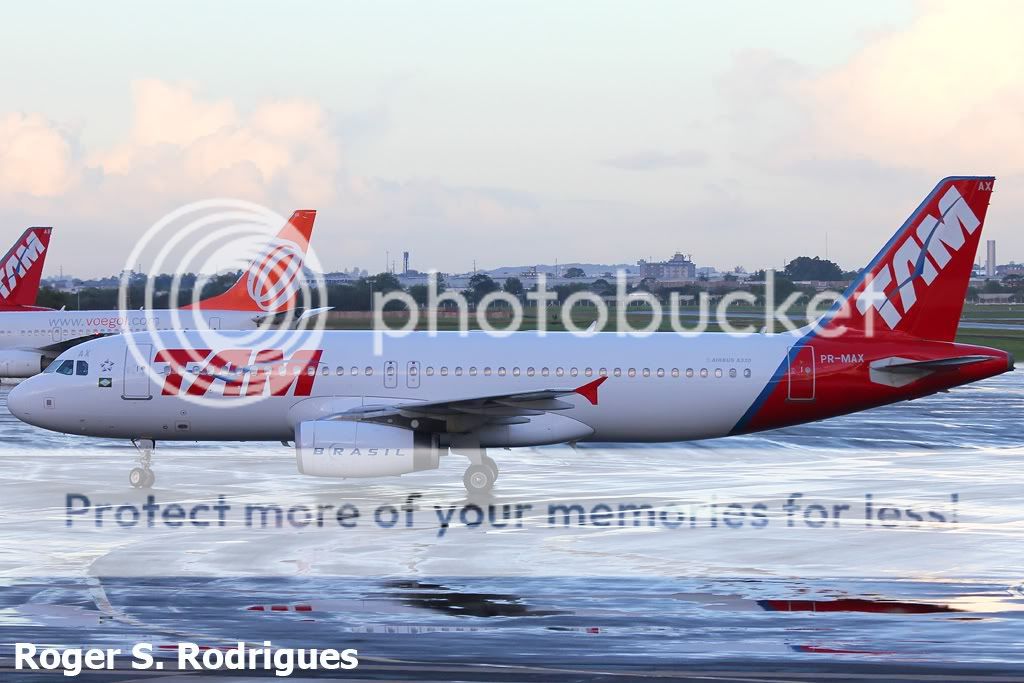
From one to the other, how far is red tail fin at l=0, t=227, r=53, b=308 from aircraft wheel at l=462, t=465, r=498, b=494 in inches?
2134

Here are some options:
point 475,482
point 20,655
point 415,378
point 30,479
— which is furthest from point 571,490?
point 20,655

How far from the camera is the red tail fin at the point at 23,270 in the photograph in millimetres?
74938

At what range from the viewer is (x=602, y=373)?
99.6ft

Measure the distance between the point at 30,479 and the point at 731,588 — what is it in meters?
19.1

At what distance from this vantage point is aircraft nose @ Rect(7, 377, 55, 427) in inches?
1200

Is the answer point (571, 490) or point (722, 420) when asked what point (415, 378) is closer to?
point (571, 490)

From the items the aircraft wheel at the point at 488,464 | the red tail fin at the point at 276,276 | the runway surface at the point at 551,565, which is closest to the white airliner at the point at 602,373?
the aircraft wheel at the point at 488,464

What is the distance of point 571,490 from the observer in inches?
1179

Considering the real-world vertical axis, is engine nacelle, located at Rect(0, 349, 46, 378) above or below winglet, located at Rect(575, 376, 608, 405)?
above

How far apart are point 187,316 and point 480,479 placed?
3922 cm

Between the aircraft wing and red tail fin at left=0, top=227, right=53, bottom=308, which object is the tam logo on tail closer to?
red tail fin at left=0, top=227, right=53, bottom=308

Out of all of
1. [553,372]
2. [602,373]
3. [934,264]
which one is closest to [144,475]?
[553,372]

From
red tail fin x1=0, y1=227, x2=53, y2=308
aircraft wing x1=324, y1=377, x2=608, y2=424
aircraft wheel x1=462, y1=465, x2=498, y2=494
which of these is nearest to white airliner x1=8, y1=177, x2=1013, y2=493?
aircraft wing x1=324, y1=377, x2=608, y2=424

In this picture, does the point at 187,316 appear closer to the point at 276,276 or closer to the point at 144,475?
the point at 276,276
